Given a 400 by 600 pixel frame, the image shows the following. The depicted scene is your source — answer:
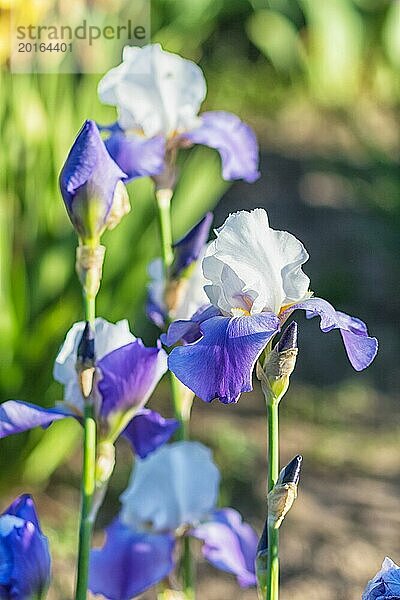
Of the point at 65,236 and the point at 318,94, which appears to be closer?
the point at 65,236

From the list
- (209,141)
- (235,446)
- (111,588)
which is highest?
(209,141)

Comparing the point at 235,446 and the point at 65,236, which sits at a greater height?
the point at 65,236

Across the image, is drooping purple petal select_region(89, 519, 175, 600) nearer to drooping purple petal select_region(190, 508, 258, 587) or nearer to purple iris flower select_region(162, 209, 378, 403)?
drooping purple petal select_region(190, 508, 258, 587)

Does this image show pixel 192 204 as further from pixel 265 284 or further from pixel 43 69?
pixel 265 284

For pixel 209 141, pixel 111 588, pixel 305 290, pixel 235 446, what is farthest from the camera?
pixel 235 446

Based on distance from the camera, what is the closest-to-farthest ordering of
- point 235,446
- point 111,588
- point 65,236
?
1. point 111,588
2. point 65,236
3. point 235,446

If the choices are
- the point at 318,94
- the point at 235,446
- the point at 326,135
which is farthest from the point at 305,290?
the point at 318,94

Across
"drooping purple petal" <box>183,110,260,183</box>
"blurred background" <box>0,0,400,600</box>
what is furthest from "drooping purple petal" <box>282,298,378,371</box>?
"blurred background" <box>0,0,400,600</box>
